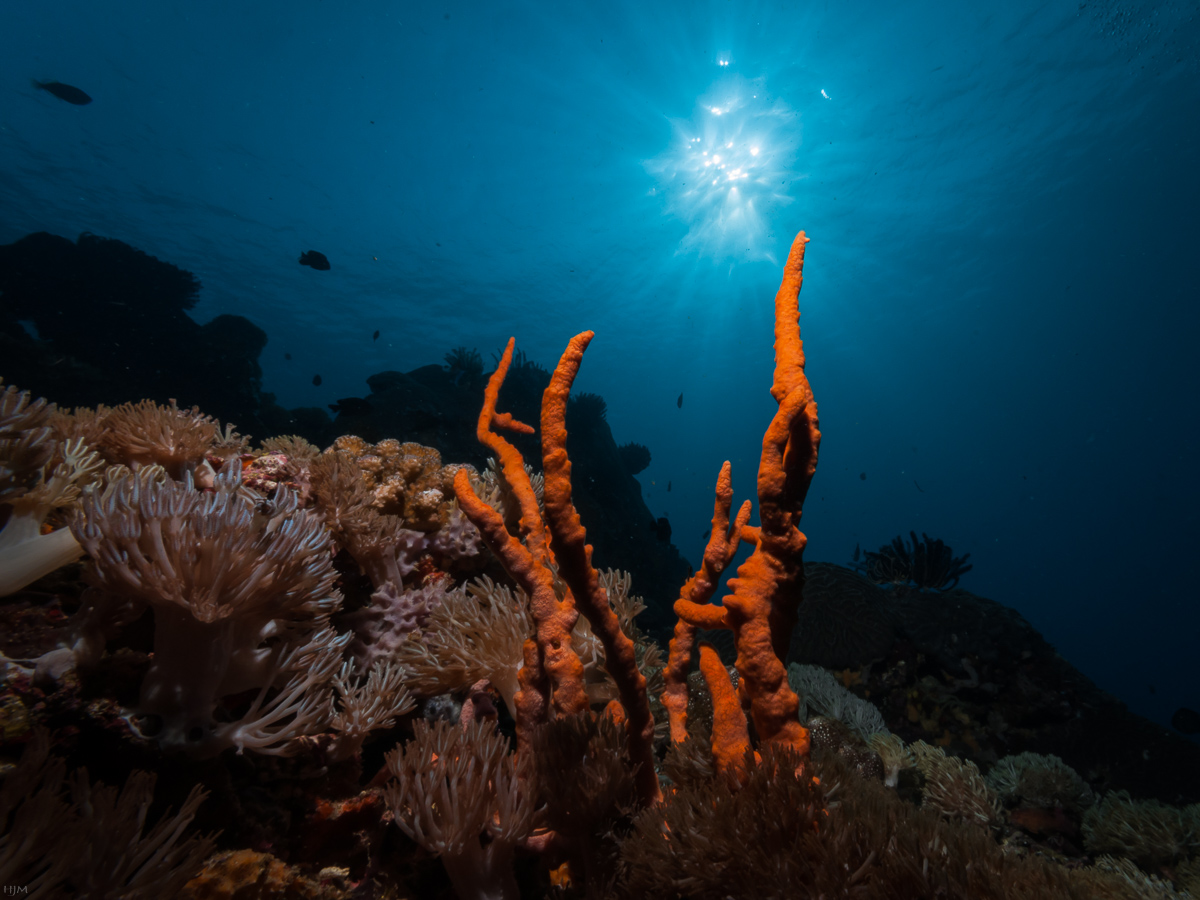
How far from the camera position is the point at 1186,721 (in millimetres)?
10914

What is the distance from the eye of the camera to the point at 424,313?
3691 centimetres

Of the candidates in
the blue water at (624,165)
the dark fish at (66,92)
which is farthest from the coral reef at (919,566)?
the dark fish at (66,92)

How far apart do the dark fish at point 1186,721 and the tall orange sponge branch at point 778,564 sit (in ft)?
55.2

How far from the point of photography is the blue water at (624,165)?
19.4 m

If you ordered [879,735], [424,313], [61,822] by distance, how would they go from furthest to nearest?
1. [424,313]
2. [879,735]
3. [61,822]

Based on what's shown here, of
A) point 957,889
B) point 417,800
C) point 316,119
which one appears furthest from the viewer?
point 316,119

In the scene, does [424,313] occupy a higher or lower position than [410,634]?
higher

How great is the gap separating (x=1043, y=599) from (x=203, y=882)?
136 meters

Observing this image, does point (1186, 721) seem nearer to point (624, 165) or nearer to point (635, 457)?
point (635, 457)

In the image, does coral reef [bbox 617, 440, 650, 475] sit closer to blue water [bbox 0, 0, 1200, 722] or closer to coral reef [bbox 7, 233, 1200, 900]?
coral reef [bbox 7, 233, 1200, 900]

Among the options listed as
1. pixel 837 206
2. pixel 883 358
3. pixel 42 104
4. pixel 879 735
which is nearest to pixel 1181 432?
pixel 883 358

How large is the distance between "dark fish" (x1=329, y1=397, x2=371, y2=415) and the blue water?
64.3 ft

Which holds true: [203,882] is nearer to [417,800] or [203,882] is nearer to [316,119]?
[417,800]

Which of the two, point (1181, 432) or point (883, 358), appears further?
point (1181, 432)
